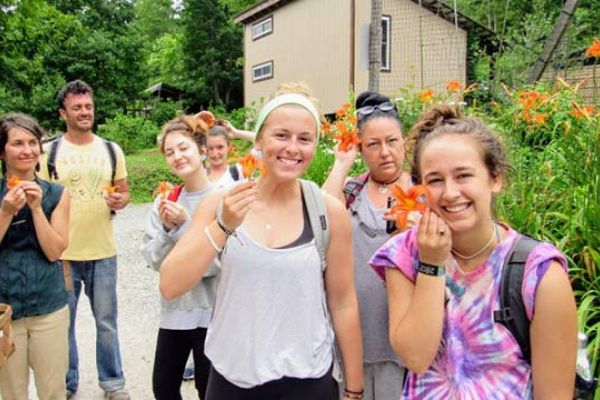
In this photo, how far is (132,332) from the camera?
4984mm

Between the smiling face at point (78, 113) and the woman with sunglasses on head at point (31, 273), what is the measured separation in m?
0.68

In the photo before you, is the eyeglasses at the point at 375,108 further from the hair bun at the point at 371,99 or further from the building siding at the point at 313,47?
the building siding at the point at 313,47

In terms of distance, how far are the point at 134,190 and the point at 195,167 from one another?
12450 mm

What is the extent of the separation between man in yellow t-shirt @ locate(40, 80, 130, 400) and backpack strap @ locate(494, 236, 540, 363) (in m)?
2.88

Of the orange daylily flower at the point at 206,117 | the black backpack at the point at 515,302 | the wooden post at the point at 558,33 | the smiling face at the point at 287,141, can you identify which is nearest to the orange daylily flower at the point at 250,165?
the smiling face at the point at 287,141

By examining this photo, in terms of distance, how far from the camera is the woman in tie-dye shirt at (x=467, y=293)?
1438 millimetres

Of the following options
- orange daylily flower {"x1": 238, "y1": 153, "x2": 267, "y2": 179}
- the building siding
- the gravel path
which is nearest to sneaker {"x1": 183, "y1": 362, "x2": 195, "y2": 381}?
the gravel path

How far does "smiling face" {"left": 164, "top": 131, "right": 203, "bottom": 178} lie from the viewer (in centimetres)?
281

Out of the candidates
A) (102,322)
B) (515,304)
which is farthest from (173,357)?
(515,304)

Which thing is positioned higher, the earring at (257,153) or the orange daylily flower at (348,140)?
the orange daylily flower at (348,140)

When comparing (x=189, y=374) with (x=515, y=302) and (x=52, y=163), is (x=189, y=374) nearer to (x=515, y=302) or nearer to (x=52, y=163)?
(x=52, y=163)

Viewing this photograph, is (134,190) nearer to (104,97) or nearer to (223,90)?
(104,97)

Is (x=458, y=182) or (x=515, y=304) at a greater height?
(x=458, y=182)

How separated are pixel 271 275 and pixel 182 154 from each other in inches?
50.7
